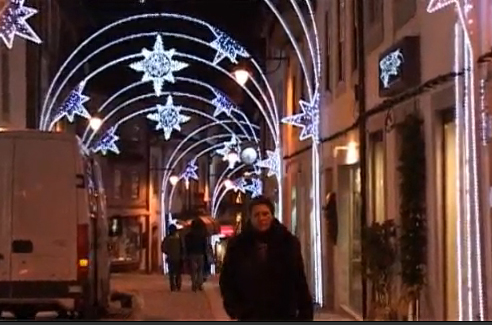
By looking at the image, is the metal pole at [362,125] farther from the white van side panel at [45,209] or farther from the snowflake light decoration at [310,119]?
the snowflake light decoration at [310,119]

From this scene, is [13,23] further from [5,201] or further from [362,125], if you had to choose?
[362,125]

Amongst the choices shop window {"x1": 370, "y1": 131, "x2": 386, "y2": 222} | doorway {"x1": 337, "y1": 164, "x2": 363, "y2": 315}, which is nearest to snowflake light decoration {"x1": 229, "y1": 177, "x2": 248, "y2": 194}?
doorway {"x1": 337, "y1": 164, "x2": 363, "y2": 315}

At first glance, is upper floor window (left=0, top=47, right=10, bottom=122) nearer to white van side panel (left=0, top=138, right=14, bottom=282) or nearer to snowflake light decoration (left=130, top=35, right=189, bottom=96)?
snowflake light decoration (left=130, top=35, right=189, bottom=96)

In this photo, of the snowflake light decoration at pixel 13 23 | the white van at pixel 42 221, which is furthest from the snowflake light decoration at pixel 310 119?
the white van at pixel 42 221

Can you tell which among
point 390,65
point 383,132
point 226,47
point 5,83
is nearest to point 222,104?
point 226,47

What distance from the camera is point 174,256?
29.5 metres

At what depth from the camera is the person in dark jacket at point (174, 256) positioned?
29312 millimetres

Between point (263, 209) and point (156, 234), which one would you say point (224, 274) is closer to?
point (263, 209)

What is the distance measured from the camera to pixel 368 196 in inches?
656

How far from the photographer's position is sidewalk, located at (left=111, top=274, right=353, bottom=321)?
778 inches

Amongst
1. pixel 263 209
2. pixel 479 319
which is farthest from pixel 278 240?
pixel 479 319

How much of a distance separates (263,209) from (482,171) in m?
3.01

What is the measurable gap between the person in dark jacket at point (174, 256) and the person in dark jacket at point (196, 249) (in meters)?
0.84

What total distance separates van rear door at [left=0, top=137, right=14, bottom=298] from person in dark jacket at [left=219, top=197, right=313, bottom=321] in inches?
274
